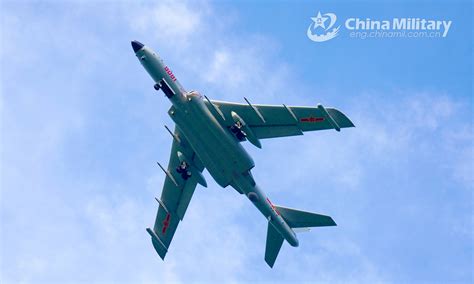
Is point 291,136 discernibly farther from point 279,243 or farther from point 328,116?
point 279,243

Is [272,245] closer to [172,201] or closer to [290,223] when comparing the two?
[290,223]

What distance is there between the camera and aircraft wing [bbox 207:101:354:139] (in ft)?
173

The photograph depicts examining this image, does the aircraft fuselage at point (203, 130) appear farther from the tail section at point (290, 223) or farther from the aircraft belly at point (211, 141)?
the tail section at point (290, 223)

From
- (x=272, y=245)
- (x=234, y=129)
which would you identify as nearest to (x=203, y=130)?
(x=234, y=129)

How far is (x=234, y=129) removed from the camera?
175 ft

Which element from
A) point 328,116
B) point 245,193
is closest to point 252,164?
point 245,193

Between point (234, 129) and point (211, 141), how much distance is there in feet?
6.64

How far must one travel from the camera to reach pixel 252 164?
179 feet

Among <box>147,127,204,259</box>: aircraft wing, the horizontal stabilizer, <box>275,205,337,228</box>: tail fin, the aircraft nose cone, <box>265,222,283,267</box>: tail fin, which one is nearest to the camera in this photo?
the aircraft nose cone

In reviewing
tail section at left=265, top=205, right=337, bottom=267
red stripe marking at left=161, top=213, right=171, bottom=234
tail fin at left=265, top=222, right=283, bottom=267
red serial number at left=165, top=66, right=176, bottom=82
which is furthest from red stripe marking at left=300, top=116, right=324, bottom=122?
red stripe marking at left=161, top=213, right=171, bottom=234

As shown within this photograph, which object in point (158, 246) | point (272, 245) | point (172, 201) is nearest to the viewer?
point (272, 245)

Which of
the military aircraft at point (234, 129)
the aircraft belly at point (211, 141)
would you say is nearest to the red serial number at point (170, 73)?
the military aircraft at point (234, 129)

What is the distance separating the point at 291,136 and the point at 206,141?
6.78 m

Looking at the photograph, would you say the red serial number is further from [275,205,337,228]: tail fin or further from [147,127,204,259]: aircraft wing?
[275,205,337,228]: tail fin
